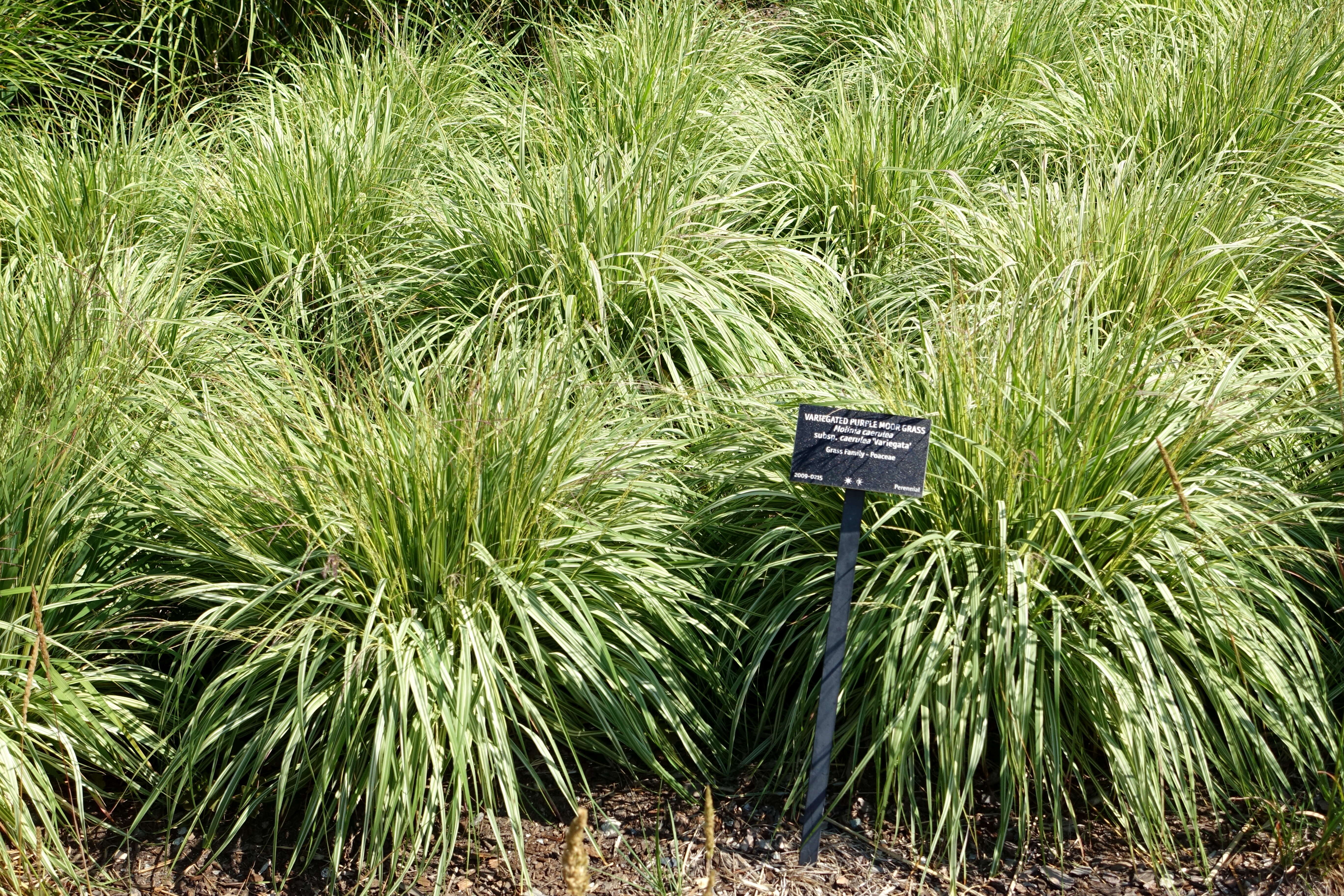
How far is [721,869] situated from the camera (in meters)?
2.79

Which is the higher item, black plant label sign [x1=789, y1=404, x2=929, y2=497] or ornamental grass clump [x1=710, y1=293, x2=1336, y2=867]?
black plant label sign [x1=789, y1=404, x2=929, y2=497]

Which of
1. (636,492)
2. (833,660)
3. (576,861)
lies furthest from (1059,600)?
(576,861)

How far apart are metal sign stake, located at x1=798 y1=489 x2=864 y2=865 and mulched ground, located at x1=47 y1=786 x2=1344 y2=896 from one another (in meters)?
0.15

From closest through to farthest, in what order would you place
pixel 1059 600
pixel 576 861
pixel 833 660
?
1. pixel 576 861
2. pixel 833 660
3. pixel 1059 600

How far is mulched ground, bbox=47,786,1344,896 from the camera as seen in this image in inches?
106

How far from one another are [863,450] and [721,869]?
40.7 inches

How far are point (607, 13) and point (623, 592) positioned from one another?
15.0ft

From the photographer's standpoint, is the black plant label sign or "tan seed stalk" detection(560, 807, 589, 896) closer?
"tan seed stalk" detection(560, 807, 589, 896)

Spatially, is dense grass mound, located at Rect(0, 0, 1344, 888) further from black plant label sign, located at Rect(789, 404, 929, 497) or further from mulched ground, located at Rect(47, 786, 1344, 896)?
black plant label sign, located at Rect(789, 404, 929, 497)

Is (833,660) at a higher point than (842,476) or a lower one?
lower

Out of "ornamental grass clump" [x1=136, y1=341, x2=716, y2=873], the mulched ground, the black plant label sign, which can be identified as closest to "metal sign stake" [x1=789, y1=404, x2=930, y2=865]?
the black plant label sign

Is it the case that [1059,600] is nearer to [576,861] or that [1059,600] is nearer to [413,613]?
[413,613]

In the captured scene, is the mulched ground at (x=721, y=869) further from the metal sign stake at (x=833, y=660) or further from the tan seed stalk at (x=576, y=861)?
the tan seed stalk at (x=576, y=861)

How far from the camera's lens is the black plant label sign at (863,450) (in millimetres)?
2664
